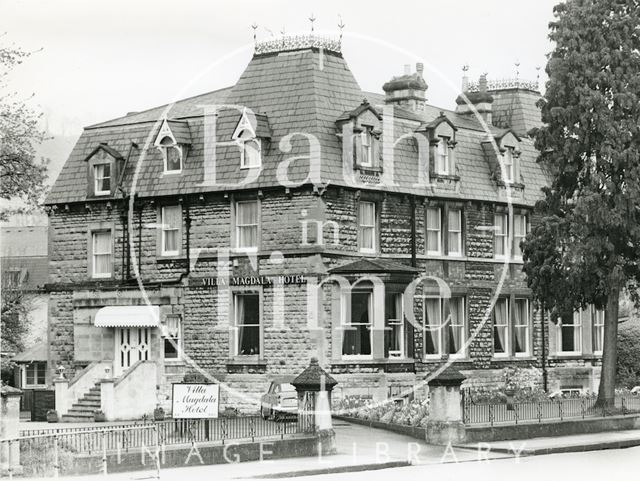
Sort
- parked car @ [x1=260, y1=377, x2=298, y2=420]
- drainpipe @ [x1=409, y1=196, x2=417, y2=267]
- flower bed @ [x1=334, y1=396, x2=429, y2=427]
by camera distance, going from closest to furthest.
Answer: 1. flower bed @ [x1=334, y1=396, x2=429, y2=427]
2. parked car @ [x1=260, y1=377, x2=298, y2=420]
3. drainpipe @ [x1=409, y1=196, x2=417, y2=267]

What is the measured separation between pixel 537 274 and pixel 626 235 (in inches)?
124

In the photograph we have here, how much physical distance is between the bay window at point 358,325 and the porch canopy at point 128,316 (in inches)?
258

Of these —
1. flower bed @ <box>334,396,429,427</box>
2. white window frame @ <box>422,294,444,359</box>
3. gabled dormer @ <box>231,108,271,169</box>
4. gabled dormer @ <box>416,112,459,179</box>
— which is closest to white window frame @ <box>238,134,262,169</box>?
gabled dormer @ <box>231,108,271,169</box>

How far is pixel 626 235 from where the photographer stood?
41312mm

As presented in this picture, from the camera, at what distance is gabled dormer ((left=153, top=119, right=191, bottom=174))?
45.7 m

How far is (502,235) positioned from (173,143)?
42.7 feet

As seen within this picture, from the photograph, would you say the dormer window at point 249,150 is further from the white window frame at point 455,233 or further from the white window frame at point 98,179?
the white window frame at point 455,233

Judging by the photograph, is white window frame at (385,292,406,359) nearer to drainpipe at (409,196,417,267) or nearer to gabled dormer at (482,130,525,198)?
drainpipe at (409,196,417,267)

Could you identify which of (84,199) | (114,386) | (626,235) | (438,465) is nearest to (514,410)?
(626,235)

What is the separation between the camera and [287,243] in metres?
43.1

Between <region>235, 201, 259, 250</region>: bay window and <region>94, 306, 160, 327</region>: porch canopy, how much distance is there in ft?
12.6

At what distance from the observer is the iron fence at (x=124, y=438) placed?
27203 mm

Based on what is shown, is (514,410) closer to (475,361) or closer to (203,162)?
(475,361)

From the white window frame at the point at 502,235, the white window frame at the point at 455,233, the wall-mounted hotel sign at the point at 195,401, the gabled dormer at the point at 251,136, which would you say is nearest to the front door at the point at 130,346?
the gabled dormer at the point at 251,136
